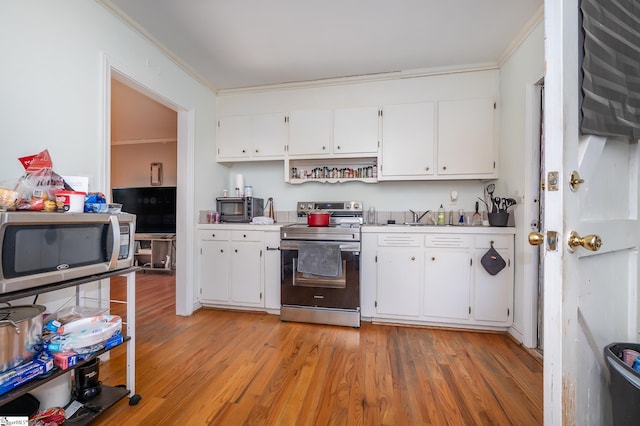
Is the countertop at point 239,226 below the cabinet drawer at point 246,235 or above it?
above

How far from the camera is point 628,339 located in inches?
41.2

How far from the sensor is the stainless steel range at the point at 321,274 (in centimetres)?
247

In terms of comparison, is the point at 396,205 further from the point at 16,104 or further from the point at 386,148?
the point at 16,104

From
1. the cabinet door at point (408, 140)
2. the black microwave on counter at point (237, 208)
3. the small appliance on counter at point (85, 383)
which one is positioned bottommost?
the small appliance on counter at point (85, 383)

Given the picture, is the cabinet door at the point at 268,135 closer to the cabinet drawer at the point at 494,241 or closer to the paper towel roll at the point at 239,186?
the paper towel roll at the point at 239,186

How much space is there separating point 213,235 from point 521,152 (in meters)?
3.08

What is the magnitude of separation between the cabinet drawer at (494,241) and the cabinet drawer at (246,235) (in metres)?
2.16

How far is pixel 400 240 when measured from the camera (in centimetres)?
253

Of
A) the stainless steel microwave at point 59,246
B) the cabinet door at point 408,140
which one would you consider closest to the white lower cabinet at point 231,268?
the stainless steel microwave at point 59,246

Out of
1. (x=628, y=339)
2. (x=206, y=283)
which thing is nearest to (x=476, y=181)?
(x=628, y=339)

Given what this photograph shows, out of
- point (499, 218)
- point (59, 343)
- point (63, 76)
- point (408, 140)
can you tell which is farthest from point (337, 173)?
point (59, 343)

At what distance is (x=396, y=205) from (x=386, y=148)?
0.68 meters

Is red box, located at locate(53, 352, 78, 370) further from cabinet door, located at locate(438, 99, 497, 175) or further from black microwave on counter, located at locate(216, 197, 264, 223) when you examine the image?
cabinet door, located at locate(438, 99, 497, 175)

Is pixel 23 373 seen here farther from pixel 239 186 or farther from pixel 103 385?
pixel 239 186
